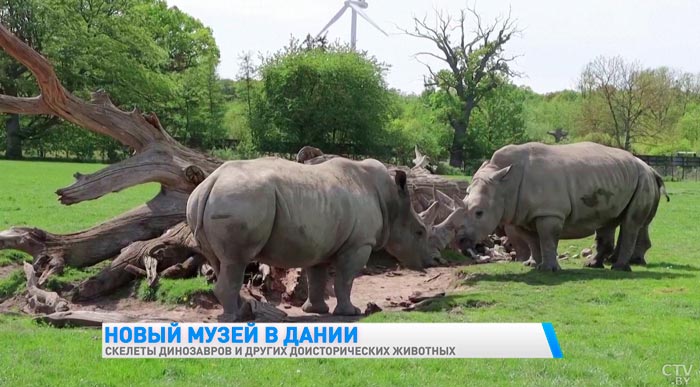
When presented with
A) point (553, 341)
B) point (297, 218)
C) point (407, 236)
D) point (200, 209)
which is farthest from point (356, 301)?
point (553, 341)

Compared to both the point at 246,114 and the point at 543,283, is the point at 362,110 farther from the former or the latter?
the point at 543,283

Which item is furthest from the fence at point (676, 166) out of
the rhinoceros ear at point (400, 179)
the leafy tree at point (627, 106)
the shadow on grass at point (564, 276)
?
the rhinoceros ear at point (400, 179)

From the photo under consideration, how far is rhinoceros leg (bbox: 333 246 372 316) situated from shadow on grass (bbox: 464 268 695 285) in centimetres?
307

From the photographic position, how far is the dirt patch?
1054cm

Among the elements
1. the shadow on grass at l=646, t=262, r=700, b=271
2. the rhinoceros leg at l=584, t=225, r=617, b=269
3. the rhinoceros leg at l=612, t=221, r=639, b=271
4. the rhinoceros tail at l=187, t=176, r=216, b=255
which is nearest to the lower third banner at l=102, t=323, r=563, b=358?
the rhinoceros tail at l=187, t=176, r=216, b=255

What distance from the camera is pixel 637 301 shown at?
34.3ft

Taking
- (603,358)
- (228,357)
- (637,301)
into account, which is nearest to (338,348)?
(228,357)

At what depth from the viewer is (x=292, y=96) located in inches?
2192

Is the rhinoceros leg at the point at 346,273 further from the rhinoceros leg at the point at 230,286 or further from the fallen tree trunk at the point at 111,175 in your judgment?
the fallen tree trunk at the point at 111,175

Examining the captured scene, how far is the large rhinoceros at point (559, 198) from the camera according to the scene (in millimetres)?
13141

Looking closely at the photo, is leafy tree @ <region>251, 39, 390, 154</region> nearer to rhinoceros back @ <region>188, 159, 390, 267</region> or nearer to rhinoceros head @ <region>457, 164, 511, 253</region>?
rhinoceros head @ <region>457, 164, 511, 253</region>

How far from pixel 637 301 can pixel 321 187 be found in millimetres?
4255

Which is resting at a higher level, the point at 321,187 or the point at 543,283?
the point at 321,187

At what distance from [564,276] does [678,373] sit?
568cm
